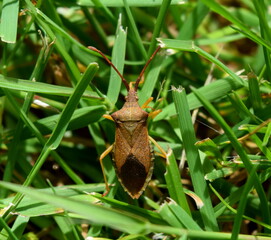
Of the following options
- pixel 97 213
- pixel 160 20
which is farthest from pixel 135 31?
pixel 97 213

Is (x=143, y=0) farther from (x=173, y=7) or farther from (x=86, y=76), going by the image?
(x=86, y=76)

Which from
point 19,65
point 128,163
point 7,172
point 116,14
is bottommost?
point 7,172

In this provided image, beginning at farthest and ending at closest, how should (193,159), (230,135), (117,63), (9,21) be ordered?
(117,63) → (9,21) → (193,159) → (230,135)

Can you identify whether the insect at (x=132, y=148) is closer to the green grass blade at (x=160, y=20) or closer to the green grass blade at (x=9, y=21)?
the green grass blade at (x=160, y=20)

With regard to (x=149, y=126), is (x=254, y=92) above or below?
above

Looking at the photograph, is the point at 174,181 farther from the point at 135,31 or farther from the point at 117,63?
the point at 135,31

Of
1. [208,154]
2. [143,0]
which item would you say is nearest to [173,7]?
[143,0]
